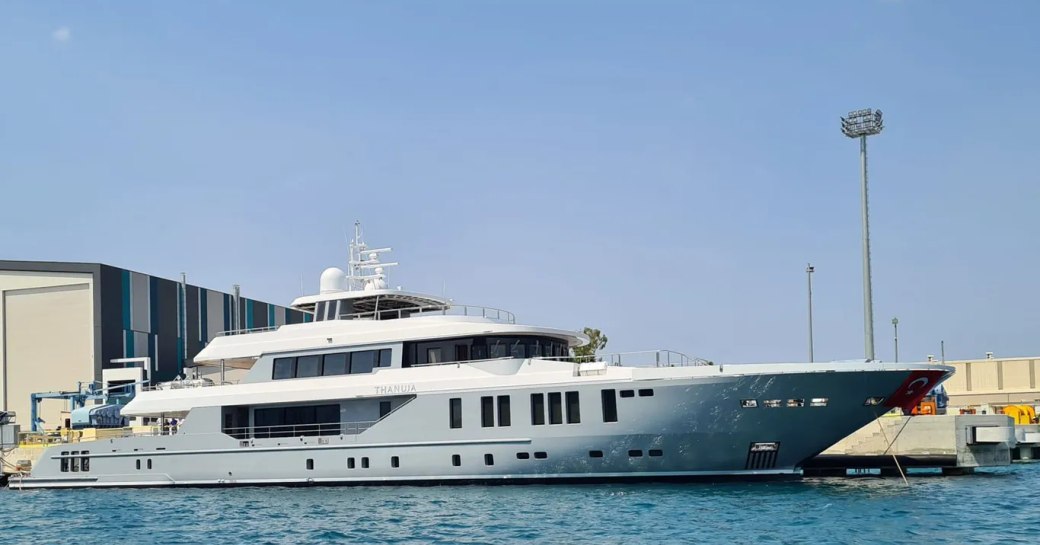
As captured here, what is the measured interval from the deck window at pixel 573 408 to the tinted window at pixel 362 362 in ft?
20.0

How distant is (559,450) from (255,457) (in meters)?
9.34

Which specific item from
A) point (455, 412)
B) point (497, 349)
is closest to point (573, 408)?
point (497, 349)

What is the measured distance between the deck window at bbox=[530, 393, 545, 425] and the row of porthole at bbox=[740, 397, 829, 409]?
196 inches

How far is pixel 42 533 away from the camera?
24.5 m

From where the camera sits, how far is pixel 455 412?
92.7 ft

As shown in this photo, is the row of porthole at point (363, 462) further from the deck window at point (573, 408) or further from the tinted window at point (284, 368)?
the deck window at point (573, 408)

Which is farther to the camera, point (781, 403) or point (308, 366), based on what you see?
point (308, 366)

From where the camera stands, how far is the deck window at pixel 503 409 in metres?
27.7

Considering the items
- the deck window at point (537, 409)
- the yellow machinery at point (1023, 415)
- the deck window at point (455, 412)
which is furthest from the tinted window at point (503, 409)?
the yellow machinery at point (1023, 415)

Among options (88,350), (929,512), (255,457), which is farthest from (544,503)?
(88,350)

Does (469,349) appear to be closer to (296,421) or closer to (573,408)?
(573,408)

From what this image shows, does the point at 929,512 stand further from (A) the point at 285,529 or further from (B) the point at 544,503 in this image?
(A) the point at 285,529

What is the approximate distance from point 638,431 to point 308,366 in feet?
33.2

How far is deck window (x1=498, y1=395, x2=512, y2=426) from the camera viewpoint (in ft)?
91.0
